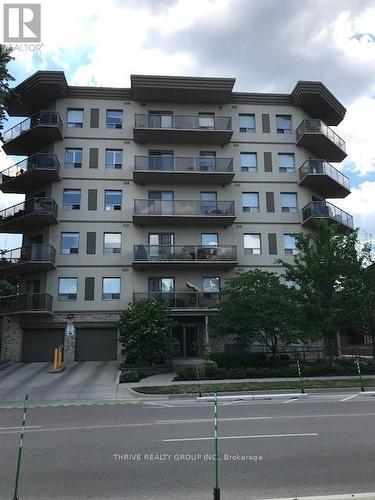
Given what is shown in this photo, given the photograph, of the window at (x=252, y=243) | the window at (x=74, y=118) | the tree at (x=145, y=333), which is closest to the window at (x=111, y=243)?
the tree at (x=145, y=333)

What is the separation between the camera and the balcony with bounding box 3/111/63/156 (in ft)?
103

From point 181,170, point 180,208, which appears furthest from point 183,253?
point 181,170

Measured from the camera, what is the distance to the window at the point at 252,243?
106ft

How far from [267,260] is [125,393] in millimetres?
16491

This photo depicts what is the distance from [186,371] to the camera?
21.5 meters

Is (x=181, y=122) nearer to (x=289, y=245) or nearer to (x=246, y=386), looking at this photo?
(x=289, y=245)

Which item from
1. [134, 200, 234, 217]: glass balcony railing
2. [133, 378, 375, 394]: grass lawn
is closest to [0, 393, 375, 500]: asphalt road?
[133, 378, 375, 394]: grass lawn

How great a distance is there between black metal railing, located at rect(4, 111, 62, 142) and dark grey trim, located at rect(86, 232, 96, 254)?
777 centimetres

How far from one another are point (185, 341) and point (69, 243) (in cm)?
1031

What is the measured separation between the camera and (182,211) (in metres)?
31.3

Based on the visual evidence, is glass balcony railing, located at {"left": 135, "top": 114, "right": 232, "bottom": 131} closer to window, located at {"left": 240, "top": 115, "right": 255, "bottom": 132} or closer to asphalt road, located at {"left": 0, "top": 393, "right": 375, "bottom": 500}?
window, located at {"left": 240, "top": 115, "right": 255, "bottom": 132}

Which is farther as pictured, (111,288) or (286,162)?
(286,162)

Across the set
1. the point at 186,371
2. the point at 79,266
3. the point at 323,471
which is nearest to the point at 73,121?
the point at 79,266

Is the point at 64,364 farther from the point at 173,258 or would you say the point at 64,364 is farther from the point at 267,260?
the point at 267,260
